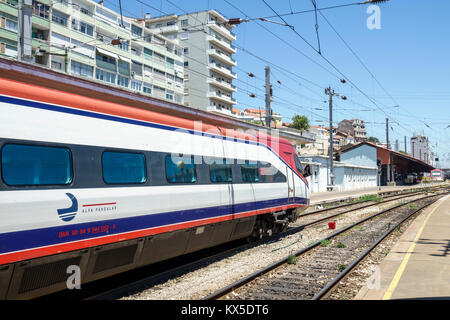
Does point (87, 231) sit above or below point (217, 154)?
below

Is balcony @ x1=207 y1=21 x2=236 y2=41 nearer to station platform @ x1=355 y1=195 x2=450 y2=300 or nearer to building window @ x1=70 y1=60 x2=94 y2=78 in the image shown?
building window @ x1=70 y1=60 x2=94 y2=78

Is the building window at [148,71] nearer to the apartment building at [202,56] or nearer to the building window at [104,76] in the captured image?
the building window at [104,76]

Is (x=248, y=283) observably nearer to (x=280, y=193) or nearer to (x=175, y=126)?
(x=175, y=126)

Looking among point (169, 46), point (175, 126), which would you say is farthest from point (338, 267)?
point (169, 46)

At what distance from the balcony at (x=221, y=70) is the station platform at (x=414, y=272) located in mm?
56212


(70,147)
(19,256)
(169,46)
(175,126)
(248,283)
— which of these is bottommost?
(248,283)

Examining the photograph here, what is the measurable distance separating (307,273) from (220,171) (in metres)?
3.18

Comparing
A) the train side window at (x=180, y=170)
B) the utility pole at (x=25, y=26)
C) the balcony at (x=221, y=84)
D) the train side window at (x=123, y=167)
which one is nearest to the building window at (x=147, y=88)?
the balcony at (x=221, y=84)

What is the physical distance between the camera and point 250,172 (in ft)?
37.6

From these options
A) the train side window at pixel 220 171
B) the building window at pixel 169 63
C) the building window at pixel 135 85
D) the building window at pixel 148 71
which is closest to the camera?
the train side window at pixel 220 171

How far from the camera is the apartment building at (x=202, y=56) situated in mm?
67000
